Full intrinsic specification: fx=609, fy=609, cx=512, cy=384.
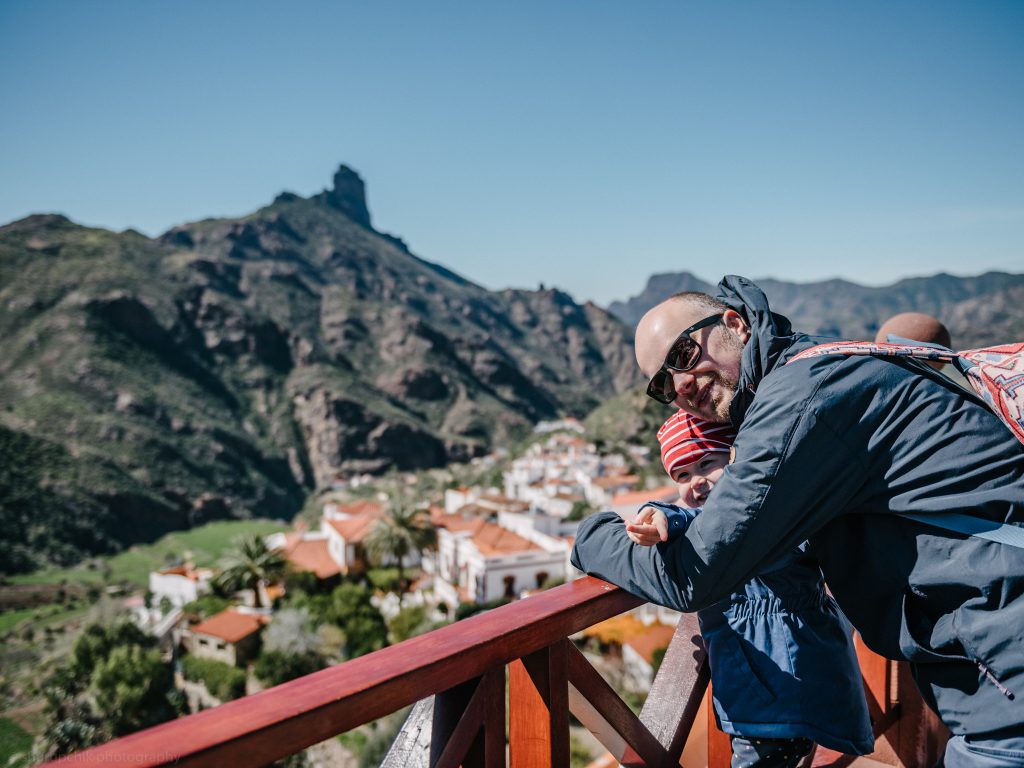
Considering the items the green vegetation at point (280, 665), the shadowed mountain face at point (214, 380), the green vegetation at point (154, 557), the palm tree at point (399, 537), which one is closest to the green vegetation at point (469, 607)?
the green vegetation at point (280, 665)

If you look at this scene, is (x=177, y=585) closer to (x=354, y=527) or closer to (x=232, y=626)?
(x=354, y=527)

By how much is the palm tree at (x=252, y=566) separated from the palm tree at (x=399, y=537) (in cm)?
440

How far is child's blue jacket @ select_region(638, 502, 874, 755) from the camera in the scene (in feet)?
4.88

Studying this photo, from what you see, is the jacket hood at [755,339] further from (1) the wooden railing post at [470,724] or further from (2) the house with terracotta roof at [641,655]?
(2) the house with terracotta roof at [641,655]

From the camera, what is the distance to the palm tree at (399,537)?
29.3m

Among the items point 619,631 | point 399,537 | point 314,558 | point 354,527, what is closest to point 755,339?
point 619,631

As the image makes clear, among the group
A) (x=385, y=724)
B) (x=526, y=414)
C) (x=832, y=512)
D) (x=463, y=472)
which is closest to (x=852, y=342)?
(x=832, y=512)

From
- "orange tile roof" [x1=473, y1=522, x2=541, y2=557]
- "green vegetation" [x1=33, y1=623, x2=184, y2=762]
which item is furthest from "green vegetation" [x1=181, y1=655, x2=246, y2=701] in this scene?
"orange tile roof" [x1=473, y1=522, x2=541, y2=557]

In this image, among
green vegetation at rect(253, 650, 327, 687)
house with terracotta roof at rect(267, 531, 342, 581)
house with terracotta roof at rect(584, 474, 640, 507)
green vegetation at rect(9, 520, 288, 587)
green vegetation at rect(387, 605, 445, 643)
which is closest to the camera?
green vegetation at rect(253, 650, 327, 687)

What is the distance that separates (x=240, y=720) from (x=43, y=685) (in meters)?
33.2

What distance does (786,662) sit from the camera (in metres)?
1.51

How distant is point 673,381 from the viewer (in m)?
1.67

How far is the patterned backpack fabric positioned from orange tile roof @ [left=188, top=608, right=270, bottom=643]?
26736 mm

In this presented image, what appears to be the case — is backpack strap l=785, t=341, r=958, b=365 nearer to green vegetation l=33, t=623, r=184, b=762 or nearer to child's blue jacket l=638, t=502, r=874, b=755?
child's blue jacket l=638, t=502, r=874, b=755
